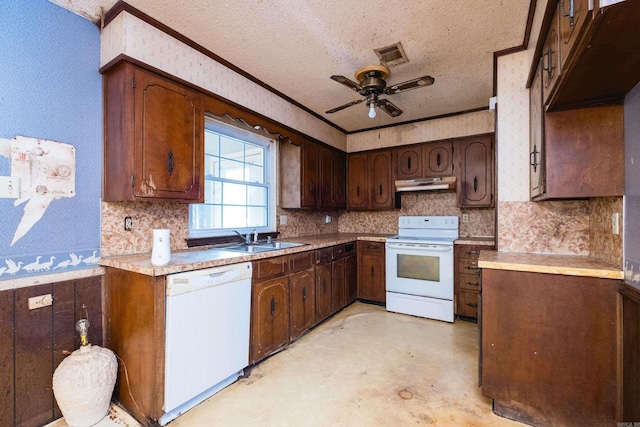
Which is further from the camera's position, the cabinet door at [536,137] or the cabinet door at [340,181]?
the cabinet door at [340,181]

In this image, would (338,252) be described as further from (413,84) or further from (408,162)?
(413,84)

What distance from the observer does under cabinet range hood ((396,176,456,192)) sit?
366 centimetres

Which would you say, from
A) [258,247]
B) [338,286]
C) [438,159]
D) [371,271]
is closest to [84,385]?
[258,247]

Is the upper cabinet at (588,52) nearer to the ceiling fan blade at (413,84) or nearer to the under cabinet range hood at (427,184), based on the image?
the ceiling fan blade at (413,84)

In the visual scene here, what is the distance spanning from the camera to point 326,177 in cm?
406

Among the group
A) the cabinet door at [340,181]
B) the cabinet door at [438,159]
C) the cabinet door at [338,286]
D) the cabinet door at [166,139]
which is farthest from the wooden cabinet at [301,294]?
the cabinet door at [438,159]

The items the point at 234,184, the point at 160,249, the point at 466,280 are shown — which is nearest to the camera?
the point at 160,249

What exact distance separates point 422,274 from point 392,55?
7.91 feet

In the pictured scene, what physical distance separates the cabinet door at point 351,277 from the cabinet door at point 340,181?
863mm

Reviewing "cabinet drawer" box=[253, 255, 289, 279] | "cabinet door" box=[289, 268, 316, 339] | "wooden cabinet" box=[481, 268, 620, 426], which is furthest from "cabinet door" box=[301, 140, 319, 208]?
"wooden cabinet" box=[481, 268, 620, 426]

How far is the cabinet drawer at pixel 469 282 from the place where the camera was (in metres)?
3.26

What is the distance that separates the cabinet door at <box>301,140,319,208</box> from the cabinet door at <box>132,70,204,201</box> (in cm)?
153

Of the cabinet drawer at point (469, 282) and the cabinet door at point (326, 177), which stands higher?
the cabinet door at point (326, 177)

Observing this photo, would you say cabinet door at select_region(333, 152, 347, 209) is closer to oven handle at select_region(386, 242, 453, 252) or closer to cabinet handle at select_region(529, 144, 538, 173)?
oven handle at select_region(386, 242, 453, 252)
